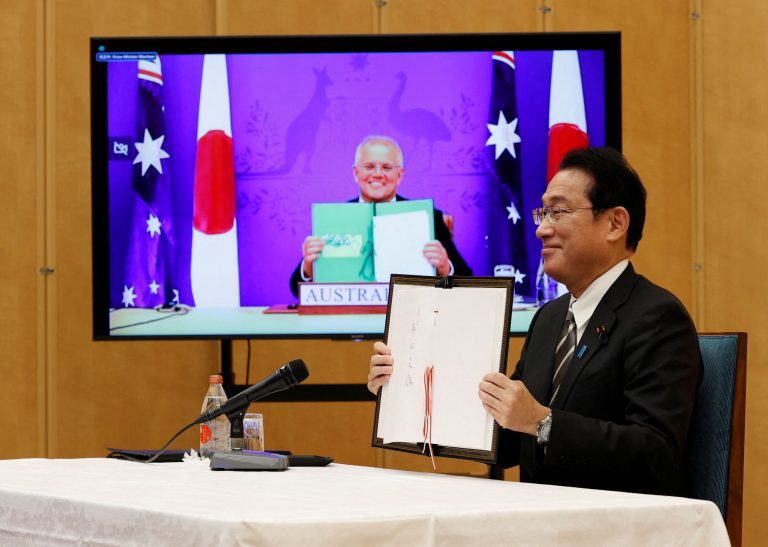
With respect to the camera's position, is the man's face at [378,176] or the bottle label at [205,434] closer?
the bottle label at [205,434]

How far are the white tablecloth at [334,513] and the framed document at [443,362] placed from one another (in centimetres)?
10

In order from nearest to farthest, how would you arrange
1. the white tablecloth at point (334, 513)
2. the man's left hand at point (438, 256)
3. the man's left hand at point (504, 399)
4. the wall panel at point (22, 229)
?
1. the white tablecloth at point (334, 513)
2. the man's left hand at point (504, 399)
3. the man's left hand at point (438, 256)
4. the wall panel at point (22, 229)

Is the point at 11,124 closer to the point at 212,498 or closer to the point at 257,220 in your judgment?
the point at 257,220

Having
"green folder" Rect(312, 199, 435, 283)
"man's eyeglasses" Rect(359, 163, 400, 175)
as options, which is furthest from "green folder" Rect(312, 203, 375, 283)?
"man's eyeglasses" Rect(359, 163, 400, 175)

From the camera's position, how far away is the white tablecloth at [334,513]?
1468 mm

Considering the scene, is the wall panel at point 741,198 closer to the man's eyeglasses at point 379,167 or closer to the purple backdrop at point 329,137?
the purple backdrop at point 329,137

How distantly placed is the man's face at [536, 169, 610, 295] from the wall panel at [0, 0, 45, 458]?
9.57 ft

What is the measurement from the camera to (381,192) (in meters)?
4.19

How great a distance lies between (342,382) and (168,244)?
1.05m

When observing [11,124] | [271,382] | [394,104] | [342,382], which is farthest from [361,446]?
[271,382]

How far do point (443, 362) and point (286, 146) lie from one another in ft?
7.42

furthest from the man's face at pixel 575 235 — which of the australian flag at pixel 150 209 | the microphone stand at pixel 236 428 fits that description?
the australian flag at pixel 150 209

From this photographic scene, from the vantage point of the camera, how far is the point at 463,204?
164 inches

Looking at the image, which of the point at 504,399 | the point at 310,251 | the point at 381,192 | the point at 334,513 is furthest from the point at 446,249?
the point at 334,513
